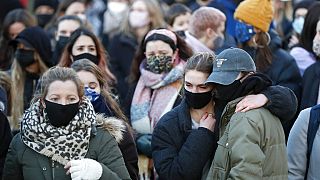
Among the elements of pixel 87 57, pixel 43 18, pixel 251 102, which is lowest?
pixel 43 18

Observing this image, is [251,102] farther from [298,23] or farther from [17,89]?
[298,23]

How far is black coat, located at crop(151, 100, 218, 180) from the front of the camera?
5.93 meters

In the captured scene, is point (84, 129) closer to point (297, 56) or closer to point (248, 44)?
point (248, 44)

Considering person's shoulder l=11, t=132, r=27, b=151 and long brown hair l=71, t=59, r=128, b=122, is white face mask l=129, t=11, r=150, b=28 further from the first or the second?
person's shoulder l=11, t=132, r=27, b=151

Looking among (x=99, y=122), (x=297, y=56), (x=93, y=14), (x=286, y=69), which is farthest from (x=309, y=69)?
(x=93, y=14)

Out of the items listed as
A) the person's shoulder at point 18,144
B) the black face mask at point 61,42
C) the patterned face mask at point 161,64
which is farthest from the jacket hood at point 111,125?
the black face mask at point 61,42

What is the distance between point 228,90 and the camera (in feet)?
18.9

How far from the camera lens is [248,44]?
27.2ft

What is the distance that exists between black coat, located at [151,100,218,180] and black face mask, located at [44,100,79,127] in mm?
810

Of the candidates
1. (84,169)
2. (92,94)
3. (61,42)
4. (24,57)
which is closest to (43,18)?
(61,42)

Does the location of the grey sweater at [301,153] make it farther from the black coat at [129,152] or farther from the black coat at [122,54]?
the black coat at [122,54]

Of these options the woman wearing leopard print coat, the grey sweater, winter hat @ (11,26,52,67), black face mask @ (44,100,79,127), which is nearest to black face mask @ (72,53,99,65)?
winter hat @ (11,26,52,67)

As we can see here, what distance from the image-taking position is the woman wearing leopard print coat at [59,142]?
5668mm

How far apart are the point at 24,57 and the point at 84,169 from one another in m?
3.76
